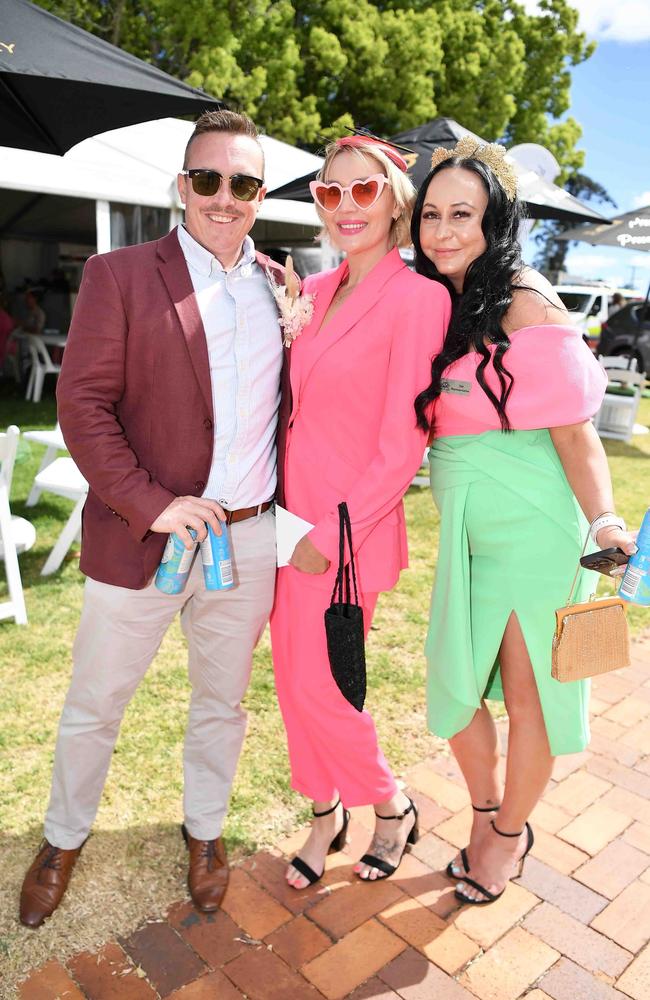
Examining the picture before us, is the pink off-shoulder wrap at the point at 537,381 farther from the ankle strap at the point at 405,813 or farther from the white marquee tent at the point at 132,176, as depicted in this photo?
the white marquee tent at the point at 132,176

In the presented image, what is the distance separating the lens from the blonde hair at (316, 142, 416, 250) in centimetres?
210

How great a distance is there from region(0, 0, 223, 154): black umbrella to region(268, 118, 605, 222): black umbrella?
333cm

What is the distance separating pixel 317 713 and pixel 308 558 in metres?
0.51

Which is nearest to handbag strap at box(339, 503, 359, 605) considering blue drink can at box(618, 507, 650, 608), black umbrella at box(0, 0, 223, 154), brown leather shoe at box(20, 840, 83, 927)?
blue drink can at box(618, 507, 650, 608)

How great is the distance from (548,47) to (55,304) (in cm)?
1669

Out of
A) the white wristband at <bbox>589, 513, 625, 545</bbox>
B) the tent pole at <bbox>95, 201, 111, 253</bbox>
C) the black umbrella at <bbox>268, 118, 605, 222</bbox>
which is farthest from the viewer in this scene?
the tent pole at <bbox>95, 201, 111, 253</bbox>

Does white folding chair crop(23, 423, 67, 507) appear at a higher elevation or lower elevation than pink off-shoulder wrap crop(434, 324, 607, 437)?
lower

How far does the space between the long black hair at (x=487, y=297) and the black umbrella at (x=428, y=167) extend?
418cm

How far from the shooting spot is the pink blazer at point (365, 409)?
2004 mm

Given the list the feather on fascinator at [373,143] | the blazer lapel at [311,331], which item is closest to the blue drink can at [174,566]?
the blazer lapel at [311,331]

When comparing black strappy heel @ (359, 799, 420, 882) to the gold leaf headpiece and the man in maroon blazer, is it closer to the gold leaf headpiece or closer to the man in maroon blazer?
the man in maroon blazer

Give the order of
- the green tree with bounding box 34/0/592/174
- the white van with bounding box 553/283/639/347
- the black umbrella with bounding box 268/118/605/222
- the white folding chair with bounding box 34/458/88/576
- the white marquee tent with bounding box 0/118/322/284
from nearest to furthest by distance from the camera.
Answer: the white folding chair with bounding box 34/458/88/576 < the black umbrella with bounding box 268/118/605/222 < the white marquee tent with bounding box 0/118/322/284 < the green tree with bounding box 34/0/592/174 < the white van with bounding box 553/283/639/347

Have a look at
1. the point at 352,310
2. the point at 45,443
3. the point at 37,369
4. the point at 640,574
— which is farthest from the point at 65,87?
the point at 37,369

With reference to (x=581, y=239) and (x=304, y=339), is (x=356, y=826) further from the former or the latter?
(x=581, y=239)
